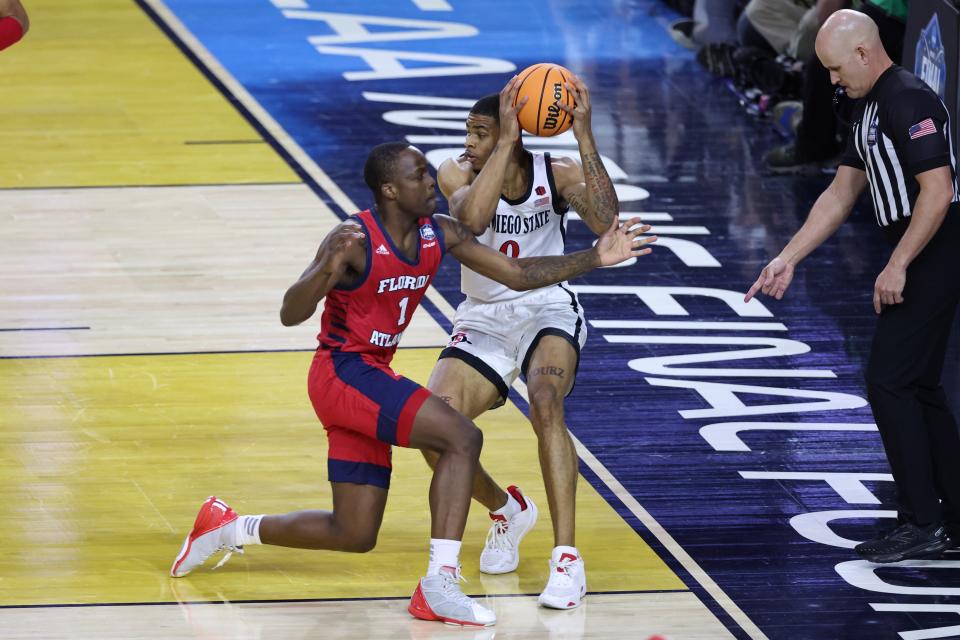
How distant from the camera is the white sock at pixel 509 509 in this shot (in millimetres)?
6766

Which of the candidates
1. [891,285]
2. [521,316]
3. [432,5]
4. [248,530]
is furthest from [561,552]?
[432,5]

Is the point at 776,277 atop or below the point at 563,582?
atop

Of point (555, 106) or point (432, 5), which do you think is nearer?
point (555, 106)

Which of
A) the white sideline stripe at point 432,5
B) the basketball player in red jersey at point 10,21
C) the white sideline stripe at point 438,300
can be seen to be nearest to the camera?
the white sideline stripe at point 438,300

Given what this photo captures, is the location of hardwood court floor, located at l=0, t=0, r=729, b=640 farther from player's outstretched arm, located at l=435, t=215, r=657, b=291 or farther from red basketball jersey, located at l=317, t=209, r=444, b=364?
player's outstretched arm, located at l=435, t=215, r=657, b=291

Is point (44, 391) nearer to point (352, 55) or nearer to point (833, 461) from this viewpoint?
point (833, 461)

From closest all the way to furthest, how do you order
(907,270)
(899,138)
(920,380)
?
(899,138) < (907,270) < (920,380)

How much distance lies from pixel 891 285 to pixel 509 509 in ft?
5.37

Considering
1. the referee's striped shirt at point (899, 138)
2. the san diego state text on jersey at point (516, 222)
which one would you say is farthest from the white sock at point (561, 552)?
the referee's striped shirt at point (899, 138)

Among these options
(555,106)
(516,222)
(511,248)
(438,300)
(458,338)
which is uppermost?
(555,106)

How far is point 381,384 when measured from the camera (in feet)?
20.6

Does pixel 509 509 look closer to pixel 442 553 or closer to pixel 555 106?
pixel 442 553

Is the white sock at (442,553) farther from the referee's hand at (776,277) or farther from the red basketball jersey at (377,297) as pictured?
the referee's hand at (776,277)

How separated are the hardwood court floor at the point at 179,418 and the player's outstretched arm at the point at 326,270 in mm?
1104
